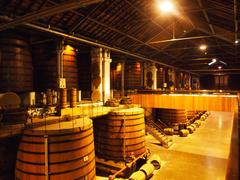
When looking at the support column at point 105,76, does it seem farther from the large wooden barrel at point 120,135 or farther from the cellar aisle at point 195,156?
the cellar aisle at point 195,156

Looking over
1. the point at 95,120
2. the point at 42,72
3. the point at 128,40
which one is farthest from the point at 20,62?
the point at 128,40

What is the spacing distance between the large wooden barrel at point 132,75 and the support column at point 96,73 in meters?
5.97

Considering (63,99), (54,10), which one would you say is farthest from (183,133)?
(54,10)

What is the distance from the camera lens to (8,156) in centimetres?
521

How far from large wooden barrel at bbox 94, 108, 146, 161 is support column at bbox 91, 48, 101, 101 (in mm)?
3394

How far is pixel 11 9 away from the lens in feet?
22.1

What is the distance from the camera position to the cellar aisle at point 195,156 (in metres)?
7.99

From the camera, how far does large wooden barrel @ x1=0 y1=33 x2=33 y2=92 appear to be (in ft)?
25.1

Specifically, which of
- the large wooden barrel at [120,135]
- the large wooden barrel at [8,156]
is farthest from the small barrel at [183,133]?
the large wooden barrel at [8,156]

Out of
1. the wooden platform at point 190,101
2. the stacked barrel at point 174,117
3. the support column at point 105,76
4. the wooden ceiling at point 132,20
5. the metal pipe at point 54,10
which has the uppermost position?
the wooden ceiling at point 132,20

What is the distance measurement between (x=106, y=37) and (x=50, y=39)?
3.25 metres

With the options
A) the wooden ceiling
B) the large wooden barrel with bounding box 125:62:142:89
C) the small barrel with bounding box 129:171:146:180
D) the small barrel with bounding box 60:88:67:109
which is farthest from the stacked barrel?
the small barrel with bounding box 60:88:67:109

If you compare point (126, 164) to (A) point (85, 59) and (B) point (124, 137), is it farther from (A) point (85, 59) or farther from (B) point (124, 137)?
(A) point (85, 59)

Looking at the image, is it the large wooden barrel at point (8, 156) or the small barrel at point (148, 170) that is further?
the small barrel at point (148, 170)
